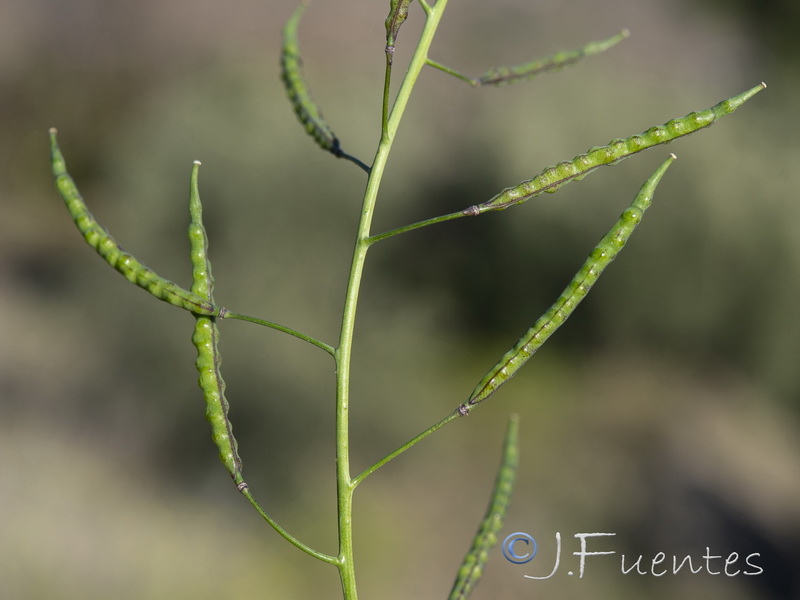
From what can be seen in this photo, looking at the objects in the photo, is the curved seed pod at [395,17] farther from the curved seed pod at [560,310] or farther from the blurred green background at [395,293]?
the blurred green background at [395,293]

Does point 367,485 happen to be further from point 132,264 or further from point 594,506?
point 132,264

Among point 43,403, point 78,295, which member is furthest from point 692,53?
point 43,403

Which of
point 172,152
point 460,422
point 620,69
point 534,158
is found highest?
point 620,69

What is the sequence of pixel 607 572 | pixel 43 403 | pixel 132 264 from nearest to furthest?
pixel 132 264, pixel 607 572, pixel 43 403

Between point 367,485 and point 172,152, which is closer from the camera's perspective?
point 367,485

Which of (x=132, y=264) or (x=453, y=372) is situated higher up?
(x=453, y=372)

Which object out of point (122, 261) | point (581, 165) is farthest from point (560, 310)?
point (122, 261)

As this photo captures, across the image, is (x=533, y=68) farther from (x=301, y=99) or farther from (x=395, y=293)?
(x=395, y=293)

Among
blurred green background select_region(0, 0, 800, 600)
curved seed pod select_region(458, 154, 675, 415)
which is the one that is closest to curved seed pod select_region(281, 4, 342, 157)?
curved seed pod select_region(458, 154, 675, 415)
